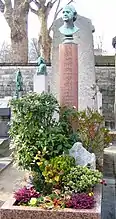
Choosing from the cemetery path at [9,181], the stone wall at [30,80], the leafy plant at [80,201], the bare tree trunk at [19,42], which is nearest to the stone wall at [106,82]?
the stone wall at [30,80]

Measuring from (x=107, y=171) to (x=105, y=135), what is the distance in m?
0.73

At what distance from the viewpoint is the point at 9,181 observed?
6.34 meters

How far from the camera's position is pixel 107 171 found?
7105 millimetres

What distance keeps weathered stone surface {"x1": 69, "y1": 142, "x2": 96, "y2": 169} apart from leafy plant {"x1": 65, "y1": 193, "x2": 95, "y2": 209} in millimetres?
815

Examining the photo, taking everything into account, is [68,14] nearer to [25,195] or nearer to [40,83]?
[40,83]

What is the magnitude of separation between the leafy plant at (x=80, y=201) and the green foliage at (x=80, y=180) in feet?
0.57

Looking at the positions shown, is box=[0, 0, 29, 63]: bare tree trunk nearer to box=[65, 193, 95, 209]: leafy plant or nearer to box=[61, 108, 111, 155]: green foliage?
box=[61, 108, 111, 155]: green foliage

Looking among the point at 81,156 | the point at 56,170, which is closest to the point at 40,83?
the point at 81,156

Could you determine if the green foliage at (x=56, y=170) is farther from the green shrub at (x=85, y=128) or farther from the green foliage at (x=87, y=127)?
the green foliage at (x=87, y=127)

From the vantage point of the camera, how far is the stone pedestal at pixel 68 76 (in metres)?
6.25

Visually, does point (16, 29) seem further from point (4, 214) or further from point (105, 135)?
point (4, 214)

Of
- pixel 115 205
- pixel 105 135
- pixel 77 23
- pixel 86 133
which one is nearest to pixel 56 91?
pixel 77 23

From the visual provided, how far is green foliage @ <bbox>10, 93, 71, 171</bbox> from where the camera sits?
484cm

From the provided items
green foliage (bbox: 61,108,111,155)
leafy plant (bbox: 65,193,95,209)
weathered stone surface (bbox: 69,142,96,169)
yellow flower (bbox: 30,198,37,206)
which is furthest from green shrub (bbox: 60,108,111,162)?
yellow flower (bbox: 30,198,37,206)
